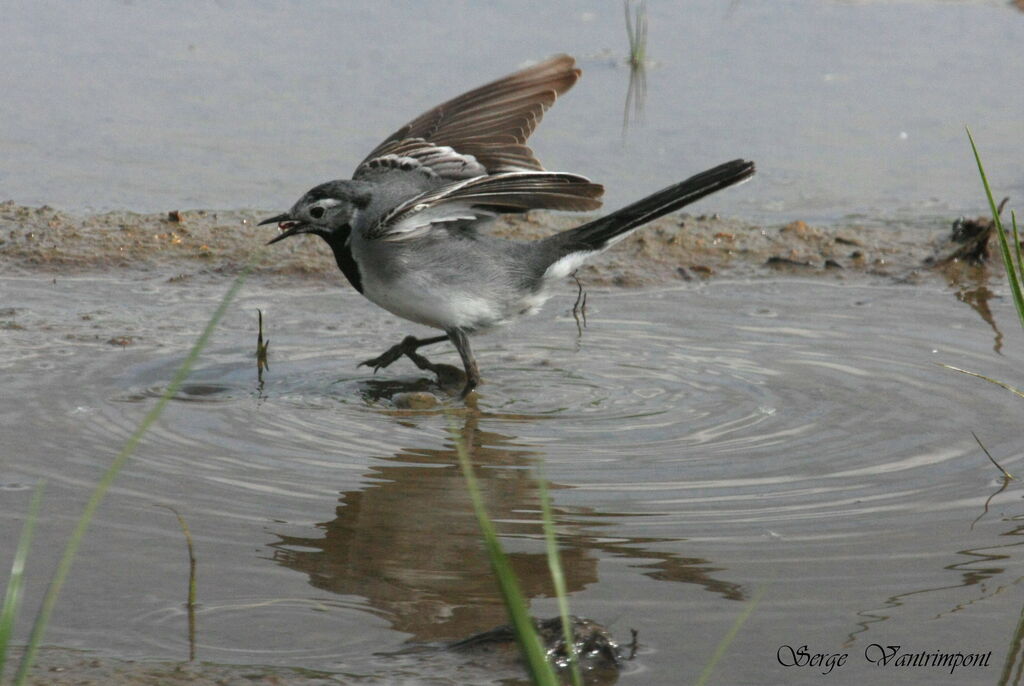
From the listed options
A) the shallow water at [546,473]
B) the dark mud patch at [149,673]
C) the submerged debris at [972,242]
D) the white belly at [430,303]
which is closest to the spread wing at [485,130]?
the white belly at [430,303]

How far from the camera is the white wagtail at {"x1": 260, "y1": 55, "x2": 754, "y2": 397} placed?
561 cm

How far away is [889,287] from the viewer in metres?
7.58

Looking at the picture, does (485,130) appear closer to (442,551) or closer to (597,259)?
(597,259)

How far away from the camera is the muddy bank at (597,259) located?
7.53 meters

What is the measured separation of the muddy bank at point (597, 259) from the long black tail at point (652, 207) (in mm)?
1356

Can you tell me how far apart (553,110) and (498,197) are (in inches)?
179

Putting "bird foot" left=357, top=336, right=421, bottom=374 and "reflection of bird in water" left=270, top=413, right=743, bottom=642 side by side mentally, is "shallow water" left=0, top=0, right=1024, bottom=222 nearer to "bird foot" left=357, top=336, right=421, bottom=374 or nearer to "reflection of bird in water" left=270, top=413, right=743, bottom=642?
"bird foot" left=357, top=336, right=421, bottom=374

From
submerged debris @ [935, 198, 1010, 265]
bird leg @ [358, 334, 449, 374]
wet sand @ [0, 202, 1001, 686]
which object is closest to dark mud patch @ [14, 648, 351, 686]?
bird leg @ [358, 334, 449, 374]

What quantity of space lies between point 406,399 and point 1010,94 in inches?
251

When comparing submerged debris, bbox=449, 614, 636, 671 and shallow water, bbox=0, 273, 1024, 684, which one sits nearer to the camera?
submerged debris, bbox=449, 614, 636, 671

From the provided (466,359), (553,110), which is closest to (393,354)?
(466,359)

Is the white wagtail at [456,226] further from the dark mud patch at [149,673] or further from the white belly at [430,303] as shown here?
the dark mud patch at [149,673]

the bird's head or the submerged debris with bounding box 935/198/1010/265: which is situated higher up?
the bird's head

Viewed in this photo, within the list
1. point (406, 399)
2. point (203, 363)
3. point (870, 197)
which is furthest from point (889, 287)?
point (203, 363)
